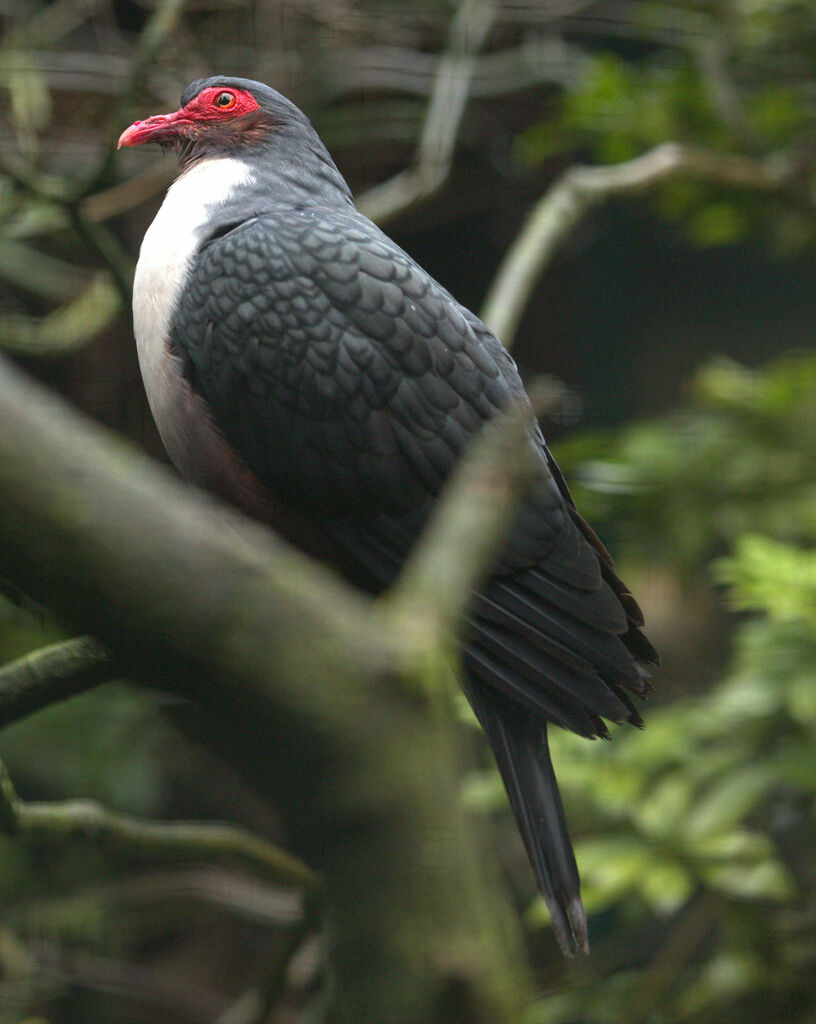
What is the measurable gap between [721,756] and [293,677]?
162 cm

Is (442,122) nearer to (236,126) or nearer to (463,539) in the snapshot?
(236,126)

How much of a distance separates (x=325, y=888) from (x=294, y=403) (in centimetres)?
78

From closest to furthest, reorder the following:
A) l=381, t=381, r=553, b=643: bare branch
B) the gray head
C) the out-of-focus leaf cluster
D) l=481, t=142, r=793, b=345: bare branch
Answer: l=381, t=381, r=553, b=643: bare branch, the gray head, l=481, t=142, r=793, b=345: bare branch, the out-of-focus leaf cluster

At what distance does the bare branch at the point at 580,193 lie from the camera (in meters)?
1.68

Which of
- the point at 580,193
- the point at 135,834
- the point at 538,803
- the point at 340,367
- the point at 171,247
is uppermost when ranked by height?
the point at 171,247

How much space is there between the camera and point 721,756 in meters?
1.96

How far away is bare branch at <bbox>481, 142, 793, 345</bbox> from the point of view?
1685 millimetres

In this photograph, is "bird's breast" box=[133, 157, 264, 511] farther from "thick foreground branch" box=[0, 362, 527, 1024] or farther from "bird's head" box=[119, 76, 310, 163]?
"thick foreground branch" box=[0, 362, 527, 1024]

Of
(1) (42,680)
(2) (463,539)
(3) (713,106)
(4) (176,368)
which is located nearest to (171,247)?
(4) (176,368)

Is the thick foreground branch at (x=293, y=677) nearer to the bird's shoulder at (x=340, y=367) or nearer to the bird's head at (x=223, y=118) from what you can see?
the bird's shoulder at (x=340, y=367)

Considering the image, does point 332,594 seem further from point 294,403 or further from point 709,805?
point 709,805

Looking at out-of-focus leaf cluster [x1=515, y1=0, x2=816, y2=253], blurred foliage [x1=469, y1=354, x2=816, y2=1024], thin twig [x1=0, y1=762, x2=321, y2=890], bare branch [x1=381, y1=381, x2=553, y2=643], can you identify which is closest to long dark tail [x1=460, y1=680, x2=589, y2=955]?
thin twig [x1=0, y1=762, x2=321, y2=890]

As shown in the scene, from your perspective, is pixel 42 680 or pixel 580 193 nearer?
pixel 42 680

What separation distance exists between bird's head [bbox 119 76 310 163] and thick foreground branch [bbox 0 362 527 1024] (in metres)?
0.99
